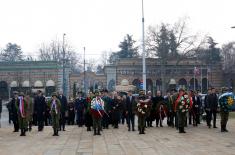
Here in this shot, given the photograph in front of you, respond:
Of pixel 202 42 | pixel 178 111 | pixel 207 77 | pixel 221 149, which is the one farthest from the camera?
pixel 207 77

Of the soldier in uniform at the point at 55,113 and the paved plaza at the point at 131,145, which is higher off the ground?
the soldier in uniform at the point at 55,113

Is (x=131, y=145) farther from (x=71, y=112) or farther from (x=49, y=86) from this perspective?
(x=49, y=86)

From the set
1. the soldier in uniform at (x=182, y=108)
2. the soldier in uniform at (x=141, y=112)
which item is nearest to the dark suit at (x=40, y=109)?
the soldier in uniform at (x=141, y=112)

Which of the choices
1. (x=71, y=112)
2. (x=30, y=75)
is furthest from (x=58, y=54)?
(x=71, y=112)

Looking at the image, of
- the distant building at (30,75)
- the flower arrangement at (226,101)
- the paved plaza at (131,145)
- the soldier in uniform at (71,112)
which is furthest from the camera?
the distant building at (30,75)

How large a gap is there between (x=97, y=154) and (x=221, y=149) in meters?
3.73

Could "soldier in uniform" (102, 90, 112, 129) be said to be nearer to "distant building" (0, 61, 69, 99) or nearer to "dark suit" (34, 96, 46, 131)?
"dark suit" (34, 96, 46, 131)

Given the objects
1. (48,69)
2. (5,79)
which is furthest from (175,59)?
(5,79)

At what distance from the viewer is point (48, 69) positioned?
90.5 meters

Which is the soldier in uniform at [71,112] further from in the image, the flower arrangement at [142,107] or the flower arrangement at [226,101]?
the flower arrangement at [226,101]

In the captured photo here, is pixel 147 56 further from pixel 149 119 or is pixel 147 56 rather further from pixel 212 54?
pixel 149 119

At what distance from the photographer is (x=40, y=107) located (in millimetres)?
24969

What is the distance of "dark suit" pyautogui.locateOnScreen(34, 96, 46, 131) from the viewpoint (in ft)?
80.7

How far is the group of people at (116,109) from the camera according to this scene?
842 inches
